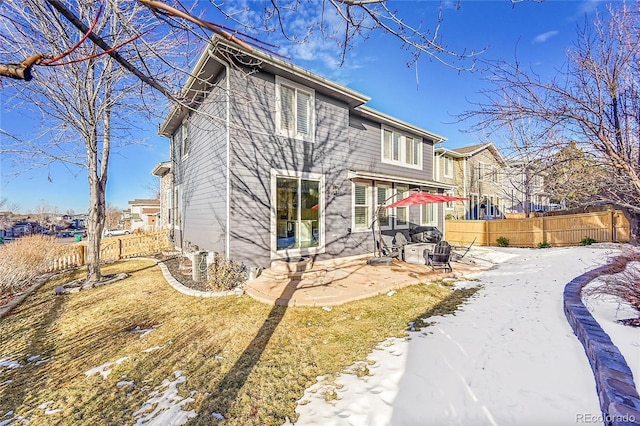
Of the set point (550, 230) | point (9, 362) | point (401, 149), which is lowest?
point (9, 362)

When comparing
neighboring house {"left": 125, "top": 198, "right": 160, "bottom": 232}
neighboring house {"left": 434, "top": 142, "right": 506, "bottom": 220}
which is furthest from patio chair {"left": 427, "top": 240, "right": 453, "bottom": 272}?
neighboring house {"left": 125, "top": 198, "right": 160, "bottom": 232}

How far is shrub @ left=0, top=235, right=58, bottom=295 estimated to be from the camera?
716cm

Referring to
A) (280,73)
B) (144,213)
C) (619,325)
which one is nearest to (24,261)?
(280,73)

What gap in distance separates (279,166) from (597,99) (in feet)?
21.4

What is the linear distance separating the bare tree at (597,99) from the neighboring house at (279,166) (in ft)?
15.3

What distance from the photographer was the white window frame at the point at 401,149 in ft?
37.7

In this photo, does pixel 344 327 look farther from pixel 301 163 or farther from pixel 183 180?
pixel 183 180

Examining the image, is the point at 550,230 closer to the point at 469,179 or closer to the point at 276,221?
the point at 469,179

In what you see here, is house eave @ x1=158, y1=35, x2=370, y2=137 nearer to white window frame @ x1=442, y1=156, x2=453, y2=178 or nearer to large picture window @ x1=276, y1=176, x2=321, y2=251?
large picture window @ x1=276, y1=176, x2=321, y2=251

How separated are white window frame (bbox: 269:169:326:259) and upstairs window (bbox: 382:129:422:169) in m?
4.33

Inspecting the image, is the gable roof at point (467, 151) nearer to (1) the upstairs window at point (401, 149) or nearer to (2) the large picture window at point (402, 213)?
(1) the upstairs window at point (401, 149)

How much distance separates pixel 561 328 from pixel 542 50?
458 cm

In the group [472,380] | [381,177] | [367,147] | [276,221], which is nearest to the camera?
[472,380]

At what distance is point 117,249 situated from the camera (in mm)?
11945
